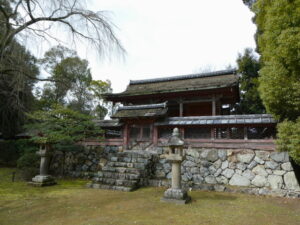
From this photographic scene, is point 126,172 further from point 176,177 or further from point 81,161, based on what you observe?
point 81,161

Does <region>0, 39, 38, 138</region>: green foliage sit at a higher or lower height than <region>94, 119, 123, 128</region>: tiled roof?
higher

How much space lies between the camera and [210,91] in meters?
12.0

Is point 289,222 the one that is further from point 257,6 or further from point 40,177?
point 40,177

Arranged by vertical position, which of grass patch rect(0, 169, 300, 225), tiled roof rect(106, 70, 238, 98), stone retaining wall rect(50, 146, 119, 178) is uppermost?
tiled roof rect(106, 70, 238, 98)

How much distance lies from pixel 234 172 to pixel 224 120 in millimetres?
2407

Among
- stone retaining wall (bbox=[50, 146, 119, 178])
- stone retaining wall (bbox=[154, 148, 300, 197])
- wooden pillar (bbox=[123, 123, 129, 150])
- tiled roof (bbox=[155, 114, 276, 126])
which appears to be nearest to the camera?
stone retaining wall (bbox=[154, 148, 300, 197])

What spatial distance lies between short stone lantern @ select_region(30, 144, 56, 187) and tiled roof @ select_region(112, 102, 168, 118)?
12.6 ft

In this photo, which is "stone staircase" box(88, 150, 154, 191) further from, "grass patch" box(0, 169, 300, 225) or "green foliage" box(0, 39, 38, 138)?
"green foliage" box(0, 39, 38, 138)

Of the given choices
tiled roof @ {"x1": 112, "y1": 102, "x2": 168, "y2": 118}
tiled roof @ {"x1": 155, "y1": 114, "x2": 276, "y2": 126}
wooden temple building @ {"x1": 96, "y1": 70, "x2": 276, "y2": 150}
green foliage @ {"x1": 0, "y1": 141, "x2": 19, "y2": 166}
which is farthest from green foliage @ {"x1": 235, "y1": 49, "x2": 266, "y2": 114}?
green foliage @ {"x1": 0, "y1": 141, "x2": 19, "y2": 166}

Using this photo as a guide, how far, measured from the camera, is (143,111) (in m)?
11.8

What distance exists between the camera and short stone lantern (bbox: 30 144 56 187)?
9.20 m

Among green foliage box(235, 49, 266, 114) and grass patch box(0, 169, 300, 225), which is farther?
green foliage box(235, 49, 266, 114)

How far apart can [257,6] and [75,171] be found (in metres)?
11.9

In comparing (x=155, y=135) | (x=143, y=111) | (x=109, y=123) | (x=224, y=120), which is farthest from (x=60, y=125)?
(x=224, y=120)
